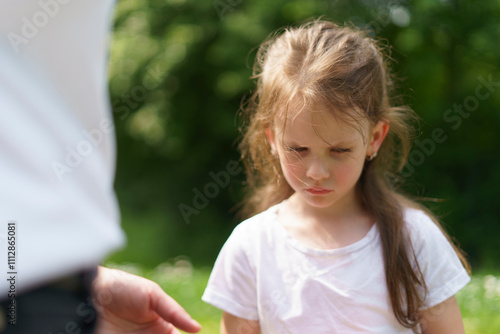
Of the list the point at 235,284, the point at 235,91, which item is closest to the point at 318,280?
the point at 235,284

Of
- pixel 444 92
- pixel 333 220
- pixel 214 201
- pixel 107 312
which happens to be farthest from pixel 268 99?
pixel 214 201

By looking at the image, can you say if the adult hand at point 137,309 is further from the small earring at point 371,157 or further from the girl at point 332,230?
the small earring at point 371,157

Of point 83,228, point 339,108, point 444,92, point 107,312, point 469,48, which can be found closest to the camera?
point 83,228

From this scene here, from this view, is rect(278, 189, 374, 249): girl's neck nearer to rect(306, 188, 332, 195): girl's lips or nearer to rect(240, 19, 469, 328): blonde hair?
rect(240, 19, 469, 328): blonde hair

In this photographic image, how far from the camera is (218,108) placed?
9367 millimetres

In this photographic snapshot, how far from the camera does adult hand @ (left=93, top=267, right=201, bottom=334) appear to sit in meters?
1.67

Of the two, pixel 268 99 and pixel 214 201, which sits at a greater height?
pixel 268 99

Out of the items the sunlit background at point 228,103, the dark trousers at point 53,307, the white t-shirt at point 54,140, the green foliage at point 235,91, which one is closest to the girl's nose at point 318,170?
the white t-shirt at point 54,140

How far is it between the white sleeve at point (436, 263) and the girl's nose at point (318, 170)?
0.42m

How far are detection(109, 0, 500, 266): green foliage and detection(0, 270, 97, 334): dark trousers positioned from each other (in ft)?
16.0

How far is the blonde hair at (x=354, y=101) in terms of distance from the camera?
6.20 ft

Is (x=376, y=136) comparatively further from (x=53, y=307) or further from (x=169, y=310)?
(x=53, y=307)

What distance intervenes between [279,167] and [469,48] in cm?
605

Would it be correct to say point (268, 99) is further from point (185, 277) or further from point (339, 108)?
point (185, 277)
